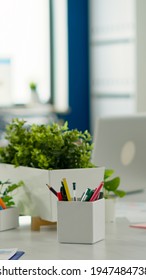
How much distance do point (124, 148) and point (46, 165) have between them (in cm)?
95

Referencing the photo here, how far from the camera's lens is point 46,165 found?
2.22 meters

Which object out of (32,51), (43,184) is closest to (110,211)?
(43,184)

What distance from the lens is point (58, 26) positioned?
6863 mm

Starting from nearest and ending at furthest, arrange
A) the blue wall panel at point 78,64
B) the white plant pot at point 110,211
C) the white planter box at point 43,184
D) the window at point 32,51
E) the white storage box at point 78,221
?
the white storage box at point 78,221
the white planter box at point 43,184
the white plant pot at point 110,211
the window at point 32,51
the blue wall panel at point 78,64

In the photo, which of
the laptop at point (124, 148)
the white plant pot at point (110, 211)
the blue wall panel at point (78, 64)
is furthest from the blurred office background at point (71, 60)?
the white plant pot at point (110, 211)

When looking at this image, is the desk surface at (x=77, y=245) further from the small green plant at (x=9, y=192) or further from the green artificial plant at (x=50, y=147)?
the green artificial plant at (x=50, y=147)

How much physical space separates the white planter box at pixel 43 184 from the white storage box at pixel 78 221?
15 cm

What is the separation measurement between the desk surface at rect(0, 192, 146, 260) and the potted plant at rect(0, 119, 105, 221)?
0.28ft

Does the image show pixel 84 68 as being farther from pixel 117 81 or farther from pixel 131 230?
pixel 131 230

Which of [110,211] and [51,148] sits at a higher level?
[51,148]

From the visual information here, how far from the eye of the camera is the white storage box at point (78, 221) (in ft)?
6.54

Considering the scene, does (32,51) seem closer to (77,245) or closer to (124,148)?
(124,148)

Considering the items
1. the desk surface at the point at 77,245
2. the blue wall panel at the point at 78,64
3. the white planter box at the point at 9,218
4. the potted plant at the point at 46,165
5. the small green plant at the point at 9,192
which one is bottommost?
the desk surface at the point at 77,245

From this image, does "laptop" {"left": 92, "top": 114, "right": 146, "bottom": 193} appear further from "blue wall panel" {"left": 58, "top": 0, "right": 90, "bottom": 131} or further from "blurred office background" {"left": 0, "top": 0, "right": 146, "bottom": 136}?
"blue wall panel" {"left": 58, "top": 0, "right": 90, "bottom": 131}
